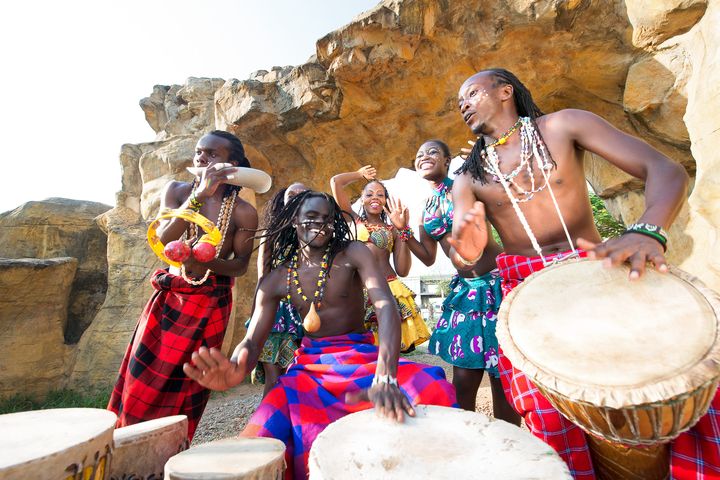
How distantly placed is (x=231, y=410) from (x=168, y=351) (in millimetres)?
2659

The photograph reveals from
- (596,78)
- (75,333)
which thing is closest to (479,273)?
(596,78)

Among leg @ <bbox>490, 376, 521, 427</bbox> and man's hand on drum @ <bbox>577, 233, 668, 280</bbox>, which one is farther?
leg @ <bbox>490, 376, 521, 427</bbox>

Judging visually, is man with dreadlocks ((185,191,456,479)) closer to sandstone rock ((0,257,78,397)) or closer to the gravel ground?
the gravel ground

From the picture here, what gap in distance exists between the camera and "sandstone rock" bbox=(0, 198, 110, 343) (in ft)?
21.0

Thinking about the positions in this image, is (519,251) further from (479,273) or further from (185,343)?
(185,343)

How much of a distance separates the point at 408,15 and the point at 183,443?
535 centimetres

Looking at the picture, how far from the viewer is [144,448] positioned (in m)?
1.44

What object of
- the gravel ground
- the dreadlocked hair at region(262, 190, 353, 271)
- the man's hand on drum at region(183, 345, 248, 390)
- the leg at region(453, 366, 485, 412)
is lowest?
the gravel ground

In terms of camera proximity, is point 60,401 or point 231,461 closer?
point 231,461

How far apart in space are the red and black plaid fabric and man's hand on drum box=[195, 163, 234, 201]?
1.86ft

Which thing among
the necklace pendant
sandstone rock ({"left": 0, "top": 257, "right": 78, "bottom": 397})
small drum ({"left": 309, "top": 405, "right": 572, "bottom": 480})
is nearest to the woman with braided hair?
the necklace pendant

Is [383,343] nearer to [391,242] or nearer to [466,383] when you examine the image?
[466,383]

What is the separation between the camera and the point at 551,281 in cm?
133

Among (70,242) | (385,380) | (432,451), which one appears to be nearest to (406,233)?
(385,380)
